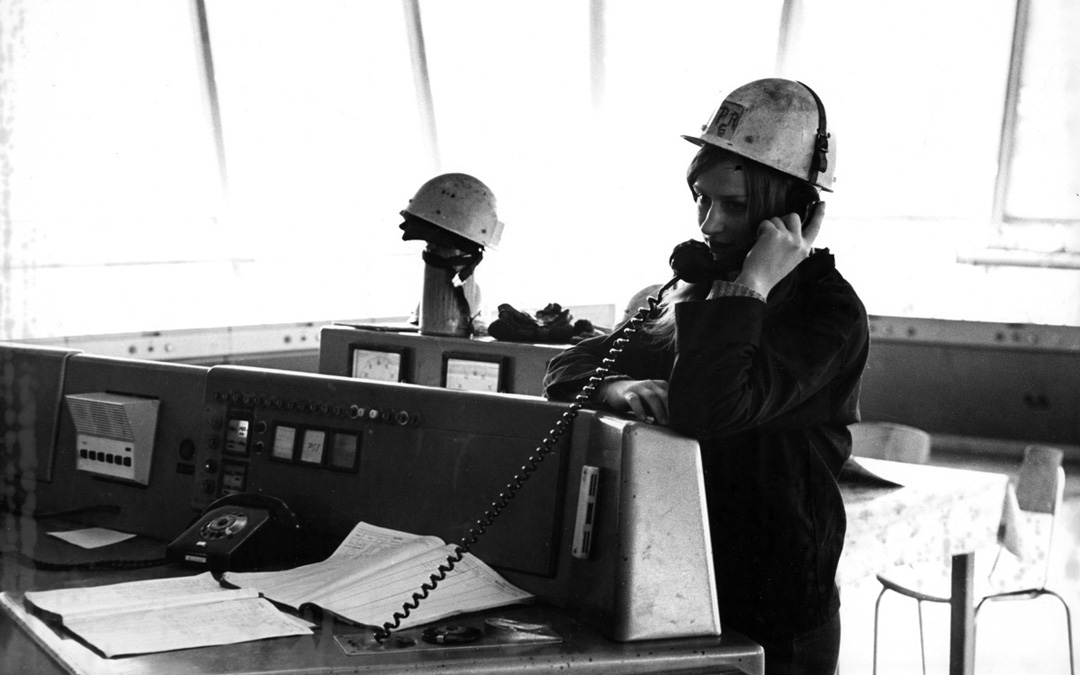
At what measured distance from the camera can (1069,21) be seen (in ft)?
23.1

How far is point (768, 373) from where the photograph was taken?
1.57m

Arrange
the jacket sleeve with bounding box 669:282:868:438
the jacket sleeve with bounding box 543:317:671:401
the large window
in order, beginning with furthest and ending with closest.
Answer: the large window < the jacket sleeve with bounding box 543:317:671:401 < the jacket sleeve with bounding box 669:282:868:438

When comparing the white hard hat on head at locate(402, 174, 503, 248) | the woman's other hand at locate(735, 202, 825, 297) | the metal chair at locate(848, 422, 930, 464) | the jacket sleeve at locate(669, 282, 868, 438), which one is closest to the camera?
the jacket sleeve at locate(669, 282, 868, 438)

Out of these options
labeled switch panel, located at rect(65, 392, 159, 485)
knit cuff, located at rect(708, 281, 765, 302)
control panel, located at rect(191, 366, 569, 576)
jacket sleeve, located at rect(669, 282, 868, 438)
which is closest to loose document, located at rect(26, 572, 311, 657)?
control panel, located at rect(191, 366, 569, 576)

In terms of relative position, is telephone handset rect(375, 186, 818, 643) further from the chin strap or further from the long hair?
the chin strap

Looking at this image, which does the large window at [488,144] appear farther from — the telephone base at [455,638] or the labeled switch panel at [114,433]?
the telephone base at [455,638]

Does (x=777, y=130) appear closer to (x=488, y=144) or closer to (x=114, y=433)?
(x=114, y=433)

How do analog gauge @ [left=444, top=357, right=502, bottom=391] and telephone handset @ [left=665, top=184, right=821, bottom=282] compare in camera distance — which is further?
analog gauge @ [left=444, top=357, right=502, bottom=391]

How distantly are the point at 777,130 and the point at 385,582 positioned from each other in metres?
0.87

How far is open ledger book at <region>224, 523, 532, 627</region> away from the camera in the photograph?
58.6 inches

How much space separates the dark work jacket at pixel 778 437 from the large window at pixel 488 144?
3.51m

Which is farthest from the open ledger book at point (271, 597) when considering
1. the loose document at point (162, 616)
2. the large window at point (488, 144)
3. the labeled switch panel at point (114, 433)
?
the large window at point (488, 144)

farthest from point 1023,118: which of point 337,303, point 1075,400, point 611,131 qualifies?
point 337,303

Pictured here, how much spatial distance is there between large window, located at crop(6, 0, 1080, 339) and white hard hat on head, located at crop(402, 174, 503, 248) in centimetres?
199
